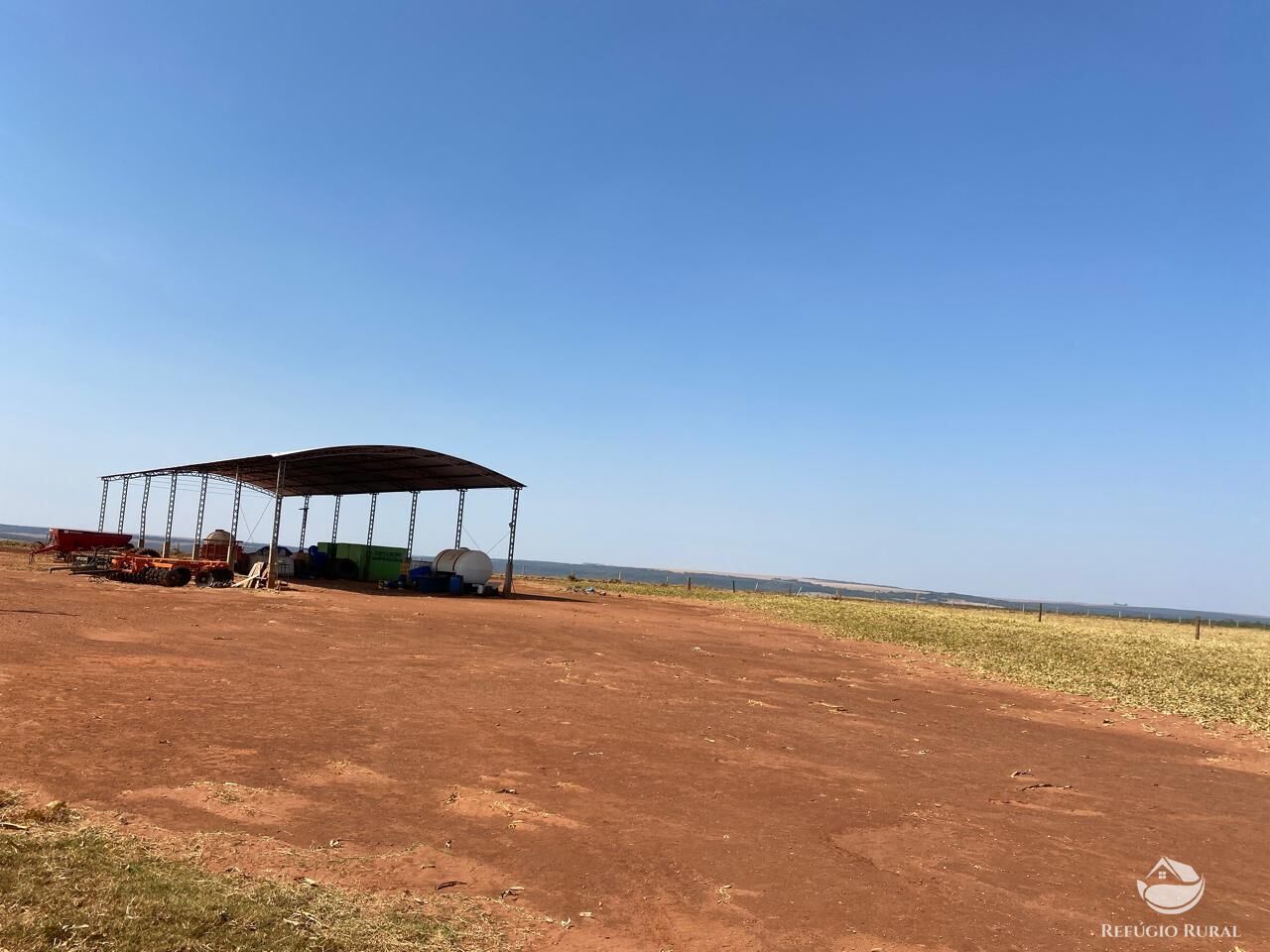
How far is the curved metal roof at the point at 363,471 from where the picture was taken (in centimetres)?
4244

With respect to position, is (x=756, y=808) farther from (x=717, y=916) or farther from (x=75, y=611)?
(x=75, y=611)

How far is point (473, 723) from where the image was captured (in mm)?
13016

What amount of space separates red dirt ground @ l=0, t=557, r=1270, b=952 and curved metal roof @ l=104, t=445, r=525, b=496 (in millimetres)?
22101

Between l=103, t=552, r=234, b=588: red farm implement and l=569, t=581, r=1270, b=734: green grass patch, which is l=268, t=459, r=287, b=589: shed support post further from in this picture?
l=569, t=581, r=1270, b=734: green grass patch

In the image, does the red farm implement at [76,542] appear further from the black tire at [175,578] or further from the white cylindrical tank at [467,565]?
the white cylindrical tank at [467,565]

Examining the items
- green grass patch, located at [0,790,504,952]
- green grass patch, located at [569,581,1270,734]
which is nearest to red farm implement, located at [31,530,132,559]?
green grass patch, located at [569,581,1270,734]

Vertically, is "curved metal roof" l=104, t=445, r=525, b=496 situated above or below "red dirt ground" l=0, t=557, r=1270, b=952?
above

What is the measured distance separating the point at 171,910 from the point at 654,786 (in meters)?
6.10

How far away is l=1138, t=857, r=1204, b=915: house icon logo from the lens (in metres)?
7.41

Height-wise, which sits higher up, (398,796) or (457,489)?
(457,489)

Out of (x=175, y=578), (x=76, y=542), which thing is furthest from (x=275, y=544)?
(x=76, y=542)

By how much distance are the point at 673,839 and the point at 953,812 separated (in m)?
4.23

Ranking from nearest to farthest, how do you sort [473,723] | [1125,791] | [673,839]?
[673,839] → [1125,791] → [473,723]

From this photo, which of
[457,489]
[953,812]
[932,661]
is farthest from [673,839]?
[457,489]
